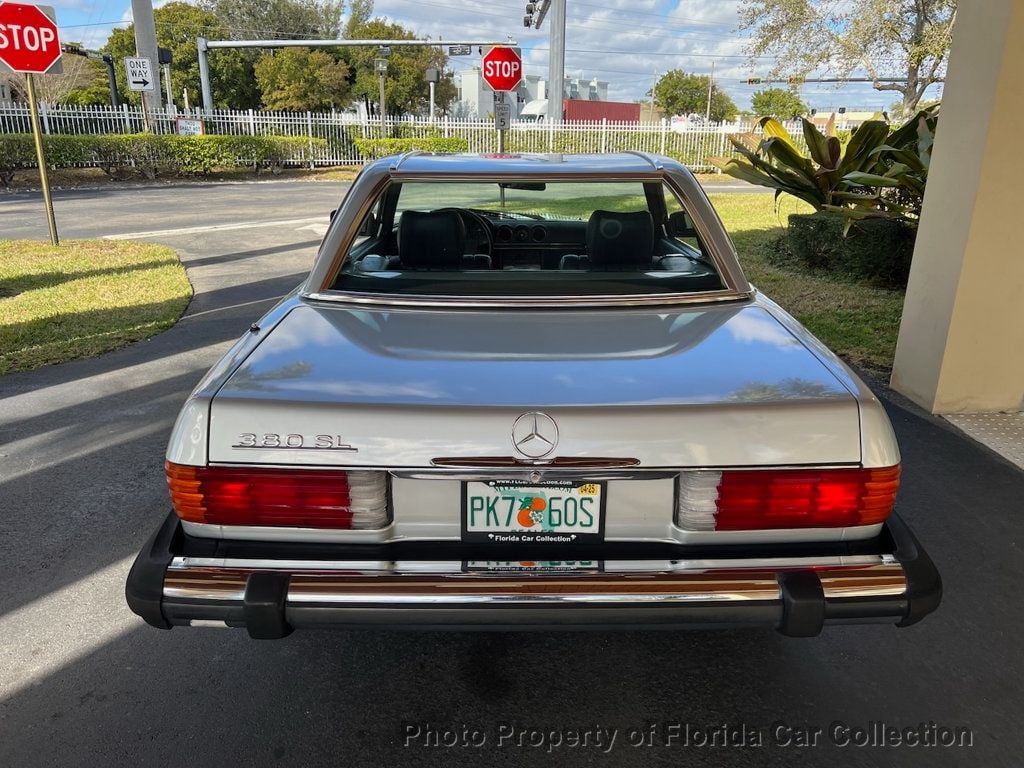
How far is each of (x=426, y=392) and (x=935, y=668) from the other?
6.61 feet

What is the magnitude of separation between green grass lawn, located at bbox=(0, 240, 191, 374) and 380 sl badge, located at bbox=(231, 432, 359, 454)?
486 centimetres

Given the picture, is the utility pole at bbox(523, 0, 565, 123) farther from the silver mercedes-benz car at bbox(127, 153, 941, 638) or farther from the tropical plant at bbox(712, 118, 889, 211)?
the silver mercedes-benz car at bbox(127, 153, 941, 638)

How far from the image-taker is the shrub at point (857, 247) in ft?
26.9

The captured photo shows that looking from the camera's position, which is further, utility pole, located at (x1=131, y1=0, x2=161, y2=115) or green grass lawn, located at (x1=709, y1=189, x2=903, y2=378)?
utility pole, located at (x1=131, y1=0, x2=161, y2=115)

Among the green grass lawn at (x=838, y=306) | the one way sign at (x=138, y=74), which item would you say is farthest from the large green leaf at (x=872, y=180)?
the one way sign at (x=138, y=74)

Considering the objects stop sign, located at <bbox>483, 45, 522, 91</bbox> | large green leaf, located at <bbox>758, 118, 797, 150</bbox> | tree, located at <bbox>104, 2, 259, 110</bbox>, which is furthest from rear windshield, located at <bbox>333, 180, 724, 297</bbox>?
tree, located at <bbox>104, 2, 259, 110</bbox>

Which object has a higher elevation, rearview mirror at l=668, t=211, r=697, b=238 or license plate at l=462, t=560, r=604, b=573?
rearview mirror at l=668, t=211, r=697, b=238

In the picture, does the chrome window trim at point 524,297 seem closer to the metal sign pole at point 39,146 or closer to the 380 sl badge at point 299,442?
the 380 sl badge at point 299,442

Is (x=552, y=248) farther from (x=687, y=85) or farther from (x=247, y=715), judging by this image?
(x=687, y=85)

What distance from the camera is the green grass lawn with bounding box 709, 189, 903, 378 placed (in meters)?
6.27

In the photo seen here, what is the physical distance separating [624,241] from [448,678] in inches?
69.7

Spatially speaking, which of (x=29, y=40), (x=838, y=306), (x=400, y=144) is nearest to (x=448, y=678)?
(x=838, y=306)

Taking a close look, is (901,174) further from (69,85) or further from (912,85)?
(69,85)

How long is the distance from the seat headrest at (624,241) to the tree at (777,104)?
58.0 m
